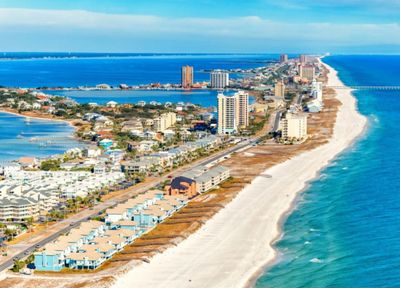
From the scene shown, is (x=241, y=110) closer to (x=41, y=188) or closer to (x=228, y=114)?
(x=228, y=114)

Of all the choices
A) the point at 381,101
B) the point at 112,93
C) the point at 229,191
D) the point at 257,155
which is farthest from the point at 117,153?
the point at 112,93

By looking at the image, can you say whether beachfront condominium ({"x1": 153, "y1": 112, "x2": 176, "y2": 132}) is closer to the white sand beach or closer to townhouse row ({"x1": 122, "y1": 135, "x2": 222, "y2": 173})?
townhouse row ({"x1": 122, "y1": 135, "x2": 222, "y2": 173})

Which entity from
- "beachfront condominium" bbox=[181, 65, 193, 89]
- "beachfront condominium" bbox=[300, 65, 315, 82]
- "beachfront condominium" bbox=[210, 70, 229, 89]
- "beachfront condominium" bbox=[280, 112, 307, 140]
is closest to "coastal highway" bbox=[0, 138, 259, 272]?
"beachfront condominium" bbox=[280, 112, 307, 140]

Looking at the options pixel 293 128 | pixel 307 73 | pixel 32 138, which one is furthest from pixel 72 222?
pixel 307 73

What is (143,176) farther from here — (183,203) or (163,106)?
(163,106)

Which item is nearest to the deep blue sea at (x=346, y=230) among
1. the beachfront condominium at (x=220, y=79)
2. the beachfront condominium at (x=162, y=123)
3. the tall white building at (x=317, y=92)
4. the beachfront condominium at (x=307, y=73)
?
the beachfront condominium at (x=162, y=123)
